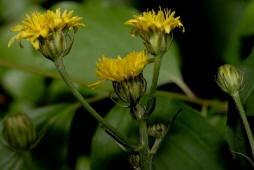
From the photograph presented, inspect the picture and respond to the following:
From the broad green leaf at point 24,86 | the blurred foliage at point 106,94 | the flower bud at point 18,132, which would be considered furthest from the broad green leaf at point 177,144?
the broad green leaf at point 24,86

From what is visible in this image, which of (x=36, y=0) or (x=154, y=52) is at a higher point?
(x=36, y=0)

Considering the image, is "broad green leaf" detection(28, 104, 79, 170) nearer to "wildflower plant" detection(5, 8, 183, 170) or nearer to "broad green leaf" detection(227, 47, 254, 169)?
"wildflower plant" detection(5, 8, 183, 170)

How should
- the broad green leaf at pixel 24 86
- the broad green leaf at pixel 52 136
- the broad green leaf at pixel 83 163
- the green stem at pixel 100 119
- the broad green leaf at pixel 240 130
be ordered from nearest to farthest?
1. the green stem at pixel 100 119
2. the broad green leaf at pixel 240 130
3. the broad green leaf at pixel 52 136
4. the broad green leaf at pixel 83 163
5. the broad green leaf at pixel 24 86

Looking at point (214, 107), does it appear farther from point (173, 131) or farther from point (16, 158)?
point (16, 158)

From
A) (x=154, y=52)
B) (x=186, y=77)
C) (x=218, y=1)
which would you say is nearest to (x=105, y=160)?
(x=154, y=52)

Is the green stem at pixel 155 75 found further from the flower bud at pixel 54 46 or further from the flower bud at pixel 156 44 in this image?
the flower bud at pixel 54 46

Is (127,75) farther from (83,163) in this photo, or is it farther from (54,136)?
(83,163)

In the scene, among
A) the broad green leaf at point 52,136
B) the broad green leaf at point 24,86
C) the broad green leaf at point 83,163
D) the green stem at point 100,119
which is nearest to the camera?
the green stem at point 100,119
